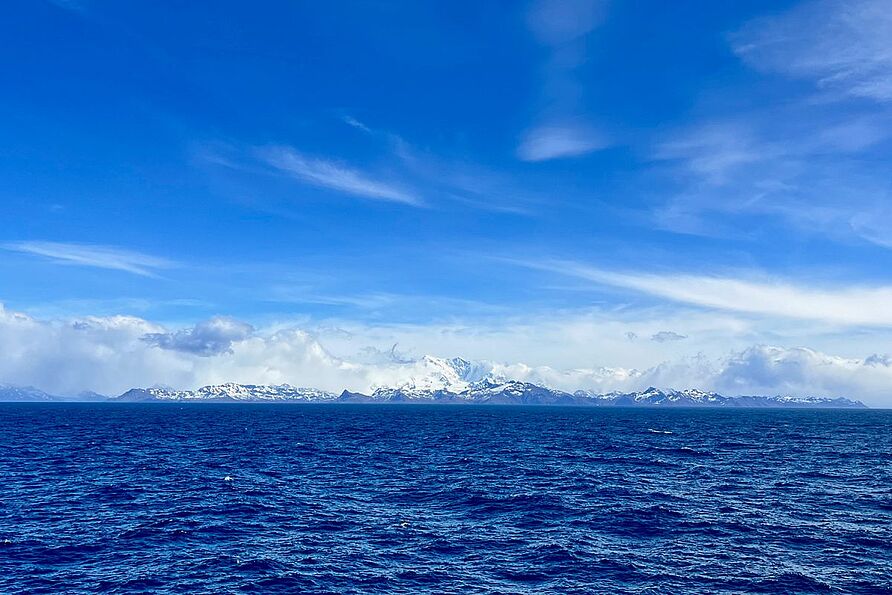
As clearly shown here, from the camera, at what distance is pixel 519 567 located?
157ft

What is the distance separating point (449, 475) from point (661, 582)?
50.5 m

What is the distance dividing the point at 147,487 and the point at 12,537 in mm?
24880

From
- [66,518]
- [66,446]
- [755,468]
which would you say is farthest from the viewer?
[66,446]

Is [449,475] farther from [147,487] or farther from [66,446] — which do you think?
[66,446]

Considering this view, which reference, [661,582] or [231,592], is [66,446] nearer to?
[231,592]

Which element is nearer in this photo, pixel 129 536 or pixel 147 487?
pixel 129 536

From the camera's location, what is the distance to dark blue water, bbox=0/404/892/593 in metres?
45.1

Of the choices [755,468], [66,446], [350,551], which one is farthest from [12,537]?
[755,468]

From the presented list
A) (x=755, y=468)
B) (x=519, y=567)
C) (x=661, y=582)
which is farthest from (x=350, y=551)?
(x=755, y=468)

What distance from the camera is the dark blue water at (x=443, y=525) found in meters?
45.1

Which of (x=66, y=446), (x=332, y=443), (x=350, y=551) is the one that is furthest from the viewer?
(x=332, y=443)

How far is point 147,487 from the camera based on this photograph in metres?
79.3

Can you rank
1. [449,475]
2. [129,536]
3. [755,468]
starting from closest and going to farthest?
[129,536] → [449,475] → [755,468]

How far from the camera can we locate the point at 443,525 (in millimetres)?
60625
